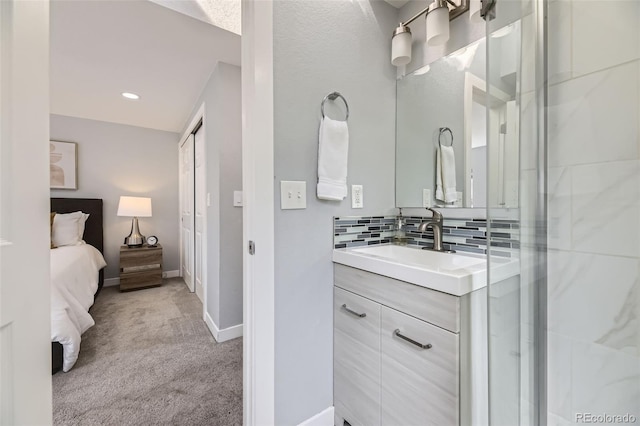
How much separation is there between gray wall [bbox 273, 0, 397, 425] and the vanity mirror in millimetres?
255

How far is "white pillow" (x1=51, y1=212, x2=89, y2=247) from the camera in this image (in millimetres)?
2984

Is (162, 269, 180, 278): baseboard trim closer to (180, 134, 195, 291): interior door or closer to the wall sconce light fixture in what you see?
(180, 134, 195, 291): interior door

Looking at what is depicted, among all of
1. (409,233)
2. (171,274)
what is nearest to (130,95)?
(171,274)

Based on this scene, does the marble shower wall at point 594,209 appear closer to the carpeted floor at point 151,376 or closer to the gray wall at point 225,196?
the carpeted floor at point 151,376

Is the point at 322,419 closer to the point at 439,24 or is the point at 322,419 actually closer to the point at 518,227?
the point at 518,227

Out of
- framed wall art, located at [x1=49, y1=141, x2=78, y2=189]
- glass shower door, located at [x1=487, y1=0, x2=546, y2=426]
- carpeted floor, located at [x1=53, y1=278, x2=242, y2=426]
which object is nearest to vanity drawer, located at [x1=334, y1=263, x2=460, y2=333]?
glass shower door, located at [x1=487, y1=0, x2=546, y2=426]

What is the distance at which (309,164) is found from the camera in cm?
125

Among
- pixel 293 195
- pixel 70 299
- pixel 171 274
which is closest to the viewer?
pixel 293 195

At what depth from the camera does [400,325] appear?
990 millimetres

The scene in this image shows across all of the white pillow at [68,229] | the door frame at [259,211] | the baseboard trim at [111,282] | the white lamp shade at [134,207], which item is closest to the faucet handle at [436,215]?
the door frame at [259,211]

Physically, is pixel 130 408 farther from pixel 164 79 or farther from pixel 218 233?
pixel 164 79

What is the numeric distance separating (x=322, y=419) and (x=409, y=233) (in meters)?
1.04

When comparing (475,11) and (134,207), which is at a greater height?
(475,11)

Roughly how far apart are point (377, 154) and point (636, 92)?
950 mm
